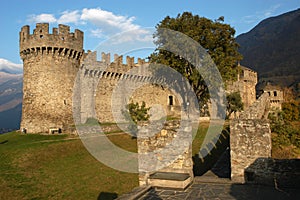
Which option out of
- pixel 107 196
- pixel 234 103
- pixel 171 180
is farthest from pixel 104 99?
pixel 171 180

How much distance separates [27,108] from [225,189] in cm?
2048

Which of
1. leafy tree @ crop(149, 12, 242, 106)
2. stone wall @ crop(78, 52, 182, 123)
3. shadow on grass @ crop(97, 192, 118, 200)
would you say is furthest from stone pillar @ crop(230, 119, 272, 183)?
stone wall @ crop(78, 52, 182, 123)

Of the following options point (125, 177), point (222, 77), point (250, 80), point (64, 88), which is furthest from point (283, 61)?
point (125, 177)

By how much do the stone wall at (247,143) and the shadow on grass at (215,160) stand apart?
1.85 metres

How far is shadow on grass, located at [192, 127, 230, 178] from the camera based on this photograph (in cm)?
1093

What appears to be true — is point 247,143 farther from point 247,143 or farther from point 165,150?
point 165,150

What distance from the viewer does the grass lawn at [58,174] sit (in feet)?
35.2

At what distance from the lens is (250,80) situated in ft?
145

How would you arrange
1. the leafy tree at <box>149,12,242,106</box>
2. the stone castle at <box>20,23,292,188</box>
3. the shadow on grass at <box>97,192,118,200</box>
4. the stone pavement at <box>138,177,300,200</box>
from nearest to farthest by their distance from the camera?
the stone pavement at <box>138,177,300,200</box>, the stone castle at <box>20,23,292,188</box>, the shadow on grass at <box>97,192,118,200</box>, the leafy tree at <box>149,12,242,106</box>

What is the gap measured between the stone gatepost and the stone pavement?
63 cm

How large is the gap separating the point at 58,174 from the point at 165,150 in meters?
7.17

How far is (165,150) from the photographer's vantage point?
740 cm

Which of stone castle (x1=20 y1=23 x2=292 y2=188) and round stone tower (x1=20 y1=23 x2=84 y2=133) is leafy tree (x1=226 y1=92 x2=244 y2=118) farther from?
round stone tower (x1=20 y1=23 x2=84 y2=133)

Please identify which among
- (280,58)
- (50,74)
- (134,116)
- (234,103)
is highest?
(280,58)
